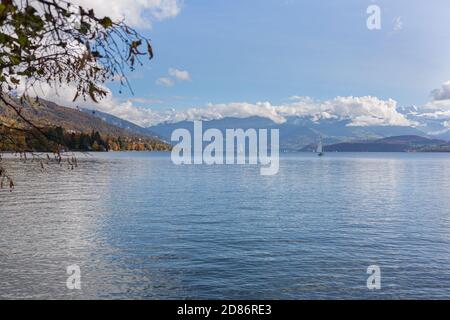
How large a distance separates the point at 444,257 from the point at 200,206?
32901mm

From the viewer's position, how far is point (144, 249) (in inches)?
1368

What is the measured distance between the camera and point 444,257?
3347cm

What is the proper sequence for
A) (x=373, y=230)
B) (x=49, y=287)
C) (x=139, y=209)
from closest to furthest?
(x=49, y=287), (x=373, y=230), (x=139, y=209)
